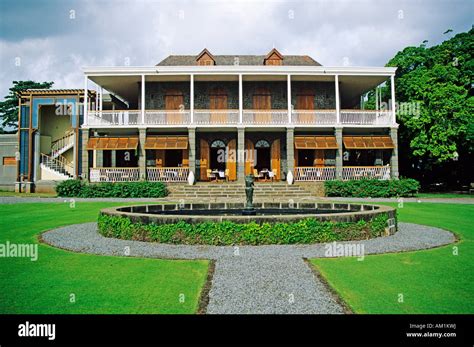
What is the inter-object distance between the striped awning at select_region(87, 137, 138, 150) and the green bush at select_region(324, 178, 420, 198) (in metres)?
12.8

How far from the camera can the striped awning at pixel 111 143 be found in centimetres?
2537

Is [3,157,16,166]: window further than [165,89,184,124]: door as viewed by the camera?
Yes

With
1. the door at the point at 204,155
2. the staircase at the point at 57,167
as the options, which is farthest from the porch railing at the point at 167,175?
the staircase at the point at 57,167

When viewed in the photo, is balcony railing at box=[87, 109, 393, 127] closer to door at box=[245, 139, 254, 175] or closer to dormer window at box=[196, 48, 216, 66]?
door at box=[245, 139, 254, 175]

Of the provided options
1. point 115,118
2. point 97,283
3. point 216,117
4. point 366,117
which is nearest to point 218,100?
point 216,117

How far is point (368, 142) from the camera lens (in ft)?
84.6

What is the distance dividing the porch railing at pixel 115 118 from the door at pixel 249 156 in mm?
7573

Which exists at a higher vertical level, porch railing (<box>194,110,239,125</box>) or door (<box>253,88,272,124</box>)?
door (<box>253,88,272,124</box>)

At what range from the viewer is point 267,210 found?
13.1m

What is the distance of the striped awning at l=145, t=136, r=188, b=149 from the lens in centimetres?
2551

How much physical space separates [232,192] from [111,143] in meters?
9.33

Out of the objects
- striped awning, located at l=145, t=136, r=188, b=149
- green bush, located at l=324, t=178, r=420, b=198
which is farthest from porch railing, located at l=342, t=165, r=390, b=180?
striped awning, located at l=145, t=136, r=188, b=149
